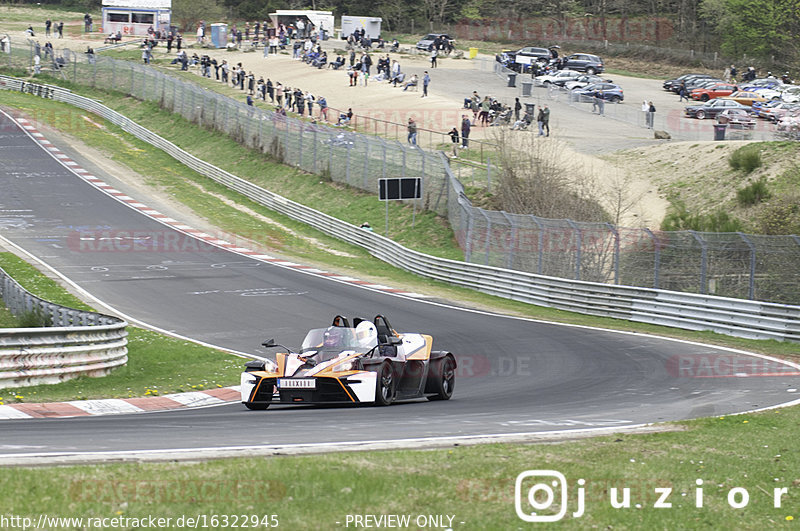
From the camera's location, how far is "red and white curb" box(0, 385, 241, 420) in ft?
43.0

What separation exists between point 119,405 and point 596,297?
1556cm

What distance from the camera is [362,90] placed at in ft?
210

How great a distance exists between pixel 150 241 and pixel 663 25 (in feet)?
260

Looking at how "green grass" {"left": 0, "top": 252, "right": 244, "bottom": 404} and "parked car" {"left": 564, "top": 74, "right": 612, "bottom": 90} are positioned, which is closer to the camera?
"green grass" {"left": 0, "top": 252, "right": 244, "bottom": 404}

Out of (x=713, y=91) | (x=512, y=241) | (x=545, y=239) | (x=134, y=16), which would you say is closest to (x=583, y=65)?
(x=713, y=91)

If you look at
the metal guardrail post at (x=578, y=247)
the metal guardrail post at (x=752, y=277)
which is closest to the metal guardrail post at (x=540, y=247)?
the metal guardrail post at (x=578, y=247)

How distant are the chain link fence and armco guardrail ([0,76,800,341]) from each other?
358 mm

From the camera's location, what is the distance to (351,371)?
13289 millimetres

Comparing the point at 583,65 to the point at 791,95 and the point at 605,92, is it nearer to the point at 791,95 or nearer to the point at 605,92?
the point at 605,92

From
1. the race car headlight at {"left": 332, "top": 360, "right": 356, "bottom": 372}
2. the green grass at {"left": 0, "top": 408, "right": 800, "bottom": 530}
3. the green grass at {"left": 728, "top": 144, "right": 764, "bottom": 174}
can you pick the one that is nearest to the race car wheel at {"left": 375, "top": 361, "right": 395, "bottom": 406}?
the race car headlight at {"left": 332, "top": 360, "right": 356, "bottom": 372}

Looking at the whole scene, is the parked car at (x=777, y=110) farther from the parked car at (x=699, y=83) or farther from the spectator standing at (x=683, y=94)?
the parked car at (x=699, y=83)

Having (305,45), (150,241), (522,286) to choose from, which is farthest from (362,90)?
(522,286)

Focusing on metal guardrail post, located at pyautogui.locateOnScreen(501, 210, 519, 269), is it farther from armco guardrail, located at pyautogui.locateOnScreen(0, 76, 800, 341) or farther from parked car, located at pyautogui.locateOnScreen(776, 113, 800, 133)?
parked car, located at pyautogui.locateOnScreen(776, 113, 800, 133)

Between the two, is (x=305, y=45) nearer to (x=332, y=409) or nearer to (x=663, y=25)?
(x=663, y=25)
